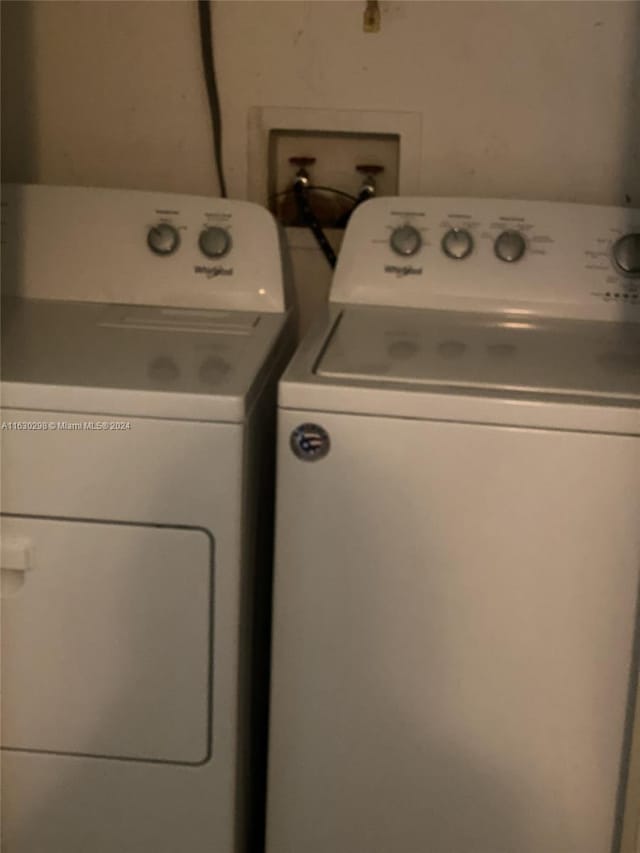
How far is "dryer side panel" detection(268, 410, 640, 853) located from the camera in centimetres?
108

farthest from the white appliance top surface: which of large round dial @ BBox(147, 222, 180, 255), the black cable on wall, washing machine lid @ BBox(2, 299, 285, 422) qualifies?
the black cable on wall

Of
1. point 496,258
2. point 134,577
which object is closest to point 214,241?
point 496,258

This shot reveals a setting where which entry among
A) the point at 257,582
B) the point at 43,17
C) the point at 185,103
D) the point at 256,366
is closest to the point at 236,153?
the point at 185,103

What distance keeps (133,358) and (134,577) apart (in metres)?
0.25

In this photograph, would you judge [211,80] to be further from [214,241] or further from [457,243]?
Answer: [457,243]

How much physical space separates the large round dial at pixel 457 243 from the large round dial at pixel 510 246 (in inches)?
1.6

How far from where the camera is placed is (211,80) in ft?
5.15

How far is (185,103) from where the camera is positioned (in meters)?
1.60

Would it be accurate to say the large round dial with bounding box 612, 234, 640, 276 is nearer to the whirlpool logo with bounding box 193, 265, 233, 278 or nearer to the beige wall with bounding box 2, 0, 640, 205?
the beige wall with bounding box 2, 0, 640, 205

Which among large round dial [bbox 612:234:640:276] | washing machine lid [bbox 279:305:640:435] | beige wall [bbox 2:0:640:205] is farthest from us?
beige wall [bbox 2:0:640:205]

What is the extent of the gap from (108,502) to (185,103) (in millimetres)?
749

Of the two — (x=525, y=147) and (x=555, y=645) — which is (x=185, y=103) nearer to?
(x=525, y=147)

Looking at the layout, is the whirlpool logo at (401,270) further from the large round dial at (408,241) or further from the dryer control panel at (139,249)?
the dryer control panel at (139,249)

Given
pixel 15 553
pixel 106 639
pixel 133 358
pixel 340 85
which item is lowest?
pixel 106 639
